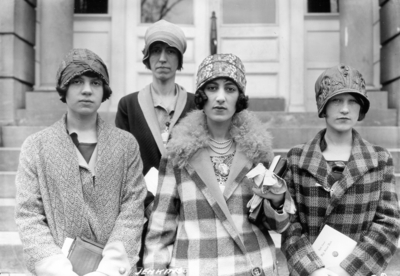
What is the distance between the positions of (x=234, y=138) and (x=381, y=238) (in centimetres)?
81

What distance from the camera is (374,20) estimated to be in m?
5.21

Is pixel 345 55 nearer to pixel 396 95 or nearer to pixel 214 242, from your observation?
pixel 396 95

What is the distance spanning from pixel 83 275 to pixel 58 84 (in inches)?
34.5

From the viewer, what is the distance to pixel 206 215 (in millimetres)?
1855

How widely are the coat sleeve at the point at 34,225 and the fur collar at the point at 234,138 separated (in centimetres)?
62

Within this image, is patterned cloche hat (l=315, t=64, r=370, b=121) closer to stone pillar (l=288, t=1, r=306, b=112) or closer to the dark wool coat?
the dark wool coat

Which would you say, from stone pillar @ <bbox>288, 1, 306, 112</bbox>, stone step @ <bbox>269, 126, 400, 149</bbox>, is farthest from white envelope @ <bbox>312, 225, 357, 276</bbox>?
stone pillar @ <bbox>288, 1, 306, 112</bbox>

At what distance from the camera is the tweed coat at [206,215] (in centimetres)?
181

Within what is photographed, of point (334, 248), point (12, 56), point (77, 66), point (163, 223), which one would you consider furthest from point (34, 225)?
point (12, 56)

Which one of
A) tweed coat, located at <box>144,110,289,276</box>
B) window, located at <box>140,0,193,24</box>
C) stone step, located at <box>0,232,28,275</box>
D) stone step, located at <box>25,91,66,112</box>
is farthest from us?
window, located at <box>140,0,193,24</box>

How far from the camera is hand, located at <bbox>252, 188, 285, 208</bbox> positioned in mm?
1736

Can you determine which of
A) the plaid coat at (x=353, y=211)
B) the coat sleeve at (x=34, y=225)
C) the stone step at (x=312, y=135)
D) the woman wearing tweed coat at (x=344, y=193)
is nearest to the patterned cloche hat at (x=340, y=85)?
the woman wearing tweed coat at (x=344, y=193)

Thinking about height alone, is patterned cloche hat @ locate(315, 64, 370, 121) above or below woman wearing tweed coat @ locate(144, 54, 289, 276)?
above

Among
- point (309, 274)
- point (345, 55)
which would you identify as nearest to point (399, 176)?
point (345, 55)
